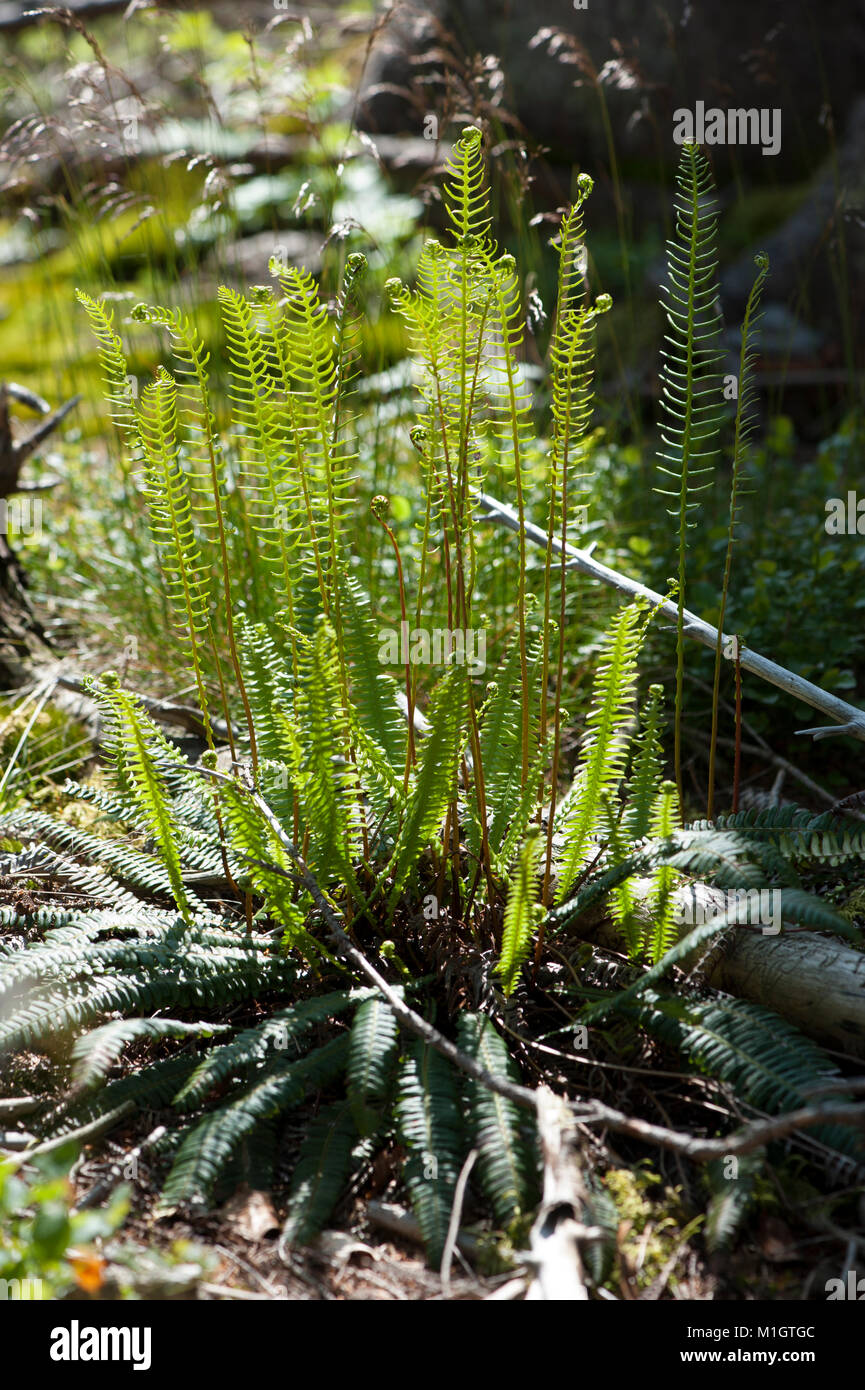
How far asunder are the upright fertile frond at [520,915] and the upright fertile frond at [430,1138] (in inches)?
6.5

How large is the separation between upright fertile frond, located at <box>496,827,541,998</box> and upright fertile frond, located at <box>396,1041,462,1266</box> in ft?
0.54

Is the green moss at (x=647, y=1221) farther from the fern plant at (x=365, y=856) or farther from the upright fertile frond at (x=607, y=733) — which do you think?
the upright fertile frond at (x=607, y=733)

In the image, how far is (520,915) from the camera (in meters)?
1.43

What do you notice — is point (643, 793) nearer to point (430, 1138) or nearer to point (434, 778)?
point (434, 778)

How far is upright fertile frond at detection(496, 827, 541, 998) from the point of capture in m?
1.40

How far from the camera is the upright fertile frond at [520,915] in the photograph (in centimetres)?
140

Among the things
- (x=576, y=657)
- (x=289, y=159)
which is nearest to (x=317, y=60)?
(x=576, y=657)

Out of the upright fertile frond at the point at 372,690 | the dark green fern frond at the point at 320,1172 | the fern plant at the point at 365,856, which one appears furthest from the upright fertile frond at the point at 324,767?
the dark green fern frond at the point at 320,1172

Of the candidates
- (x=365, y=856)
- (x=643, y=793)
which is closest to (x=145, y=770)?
(x=365, y=856)

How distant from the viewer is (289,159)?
6504 millimetres

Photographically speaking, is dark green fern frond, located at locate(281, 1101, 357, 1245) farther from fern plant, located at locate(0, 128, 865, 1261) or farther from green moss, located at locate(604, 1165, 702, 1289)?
green moss, located at locate(604, 1165, 702, 1289)

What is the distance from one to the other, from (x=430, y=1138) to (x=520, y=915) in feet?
1.00
